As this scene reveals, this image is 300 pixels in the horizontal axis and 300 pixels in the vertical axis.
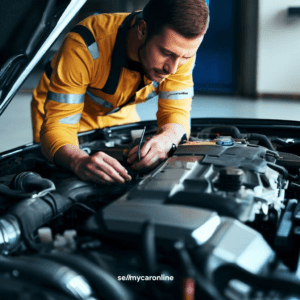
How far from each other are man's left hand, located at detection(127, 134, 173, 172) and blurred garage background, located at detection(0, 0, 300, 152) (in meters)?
3.27

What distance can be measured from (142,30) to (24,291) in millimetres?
958

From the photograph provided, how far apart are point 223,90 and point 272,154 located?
194 inches

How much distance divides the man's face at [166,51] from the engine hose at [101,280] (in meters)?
0.74

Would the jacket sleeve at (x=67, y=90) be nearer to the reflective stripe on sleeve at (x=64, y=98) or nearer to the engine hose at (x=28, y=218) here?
the reflective stripe on sleeve at (x=64, y=98)

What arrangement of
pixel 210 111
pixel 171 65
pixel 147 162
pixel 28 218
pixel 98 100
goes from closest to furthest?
pixel 28 218 → pixel 147 162 → pixel 171 65 → pixel 98 100 → pixel 210 111

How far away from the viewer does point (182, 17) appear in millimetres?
1126

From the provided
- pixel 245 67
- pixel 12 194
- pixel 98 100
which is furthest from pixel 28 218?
pixel 245 67

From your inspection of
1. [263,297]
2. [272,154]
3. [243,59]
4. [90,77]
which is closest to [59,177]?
[90,77]

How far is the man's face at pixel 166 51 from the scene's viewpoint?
1.15 meters

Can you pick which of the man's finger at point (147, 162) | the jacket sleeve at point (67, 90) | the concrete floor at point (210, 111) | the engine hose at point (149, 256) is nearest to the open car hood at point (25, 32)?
the jacket sleeve at point (67, 90)

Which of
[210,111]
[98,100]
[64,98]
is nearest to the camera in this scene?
[64,98]

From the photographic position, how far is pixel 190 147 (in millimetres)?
1109

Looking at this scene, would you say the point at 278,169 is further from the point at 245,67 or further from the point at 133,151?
the point at 245,67

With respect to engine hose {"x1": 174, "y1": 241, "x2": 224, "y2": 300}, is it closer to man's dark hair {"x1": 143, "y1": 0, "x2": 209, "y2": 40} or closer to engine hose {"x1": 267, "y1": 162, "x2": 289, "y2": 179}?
engine hose {"x1": 267, "y1": 162, "x2": 289, "y2": 179}
